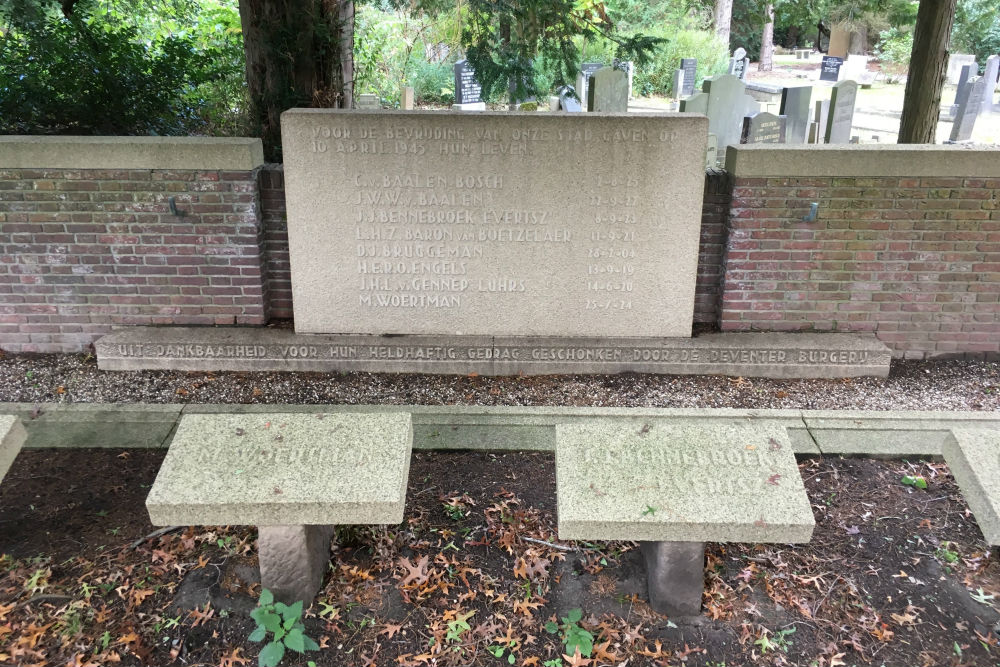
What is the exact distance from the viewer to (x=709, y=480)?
301cm

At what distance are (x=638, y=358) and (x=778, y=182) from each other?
1514mm

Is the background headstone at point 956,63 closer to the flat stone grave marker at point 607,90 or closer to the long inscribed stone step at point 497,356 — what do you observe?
the flat stone grave marker at point 607,90

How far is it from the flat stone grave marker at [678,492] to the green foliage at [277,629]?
107cm

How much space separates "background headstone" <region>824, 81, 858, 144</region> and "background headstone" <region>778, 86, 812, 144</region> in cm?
89

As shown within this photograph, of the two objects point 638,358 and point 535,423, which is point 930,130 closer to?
point 638,358

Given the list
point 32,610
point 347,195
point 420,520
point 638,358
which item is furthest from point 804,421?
point 32,610

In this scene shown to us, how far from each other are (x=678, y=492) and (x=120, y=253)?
13.9 feet

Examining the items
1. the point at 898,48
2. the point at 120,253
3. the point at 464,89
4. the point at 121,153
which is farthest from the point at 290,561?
the point at 898,48

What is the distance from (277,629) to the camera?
2869mm

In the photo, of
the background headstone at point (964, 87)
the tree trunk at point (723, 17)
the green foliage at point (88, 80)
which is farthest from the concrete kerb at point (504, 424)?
the tree trunk at point (723, 17)

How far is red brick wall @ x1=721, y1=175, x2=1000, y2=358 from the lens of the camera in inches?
201

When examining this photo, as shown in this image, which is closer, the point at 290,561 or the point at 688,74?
the point at 290,561

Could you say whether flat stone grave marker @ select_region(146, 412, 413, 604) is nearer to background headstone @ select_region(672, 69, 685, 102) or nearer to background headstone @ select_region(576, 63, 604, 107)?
background headstone @ select_region(576, 63, 604, 107)

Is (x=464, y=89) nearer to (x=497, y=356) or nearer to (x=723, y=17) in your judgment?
(x=497, y=356)
